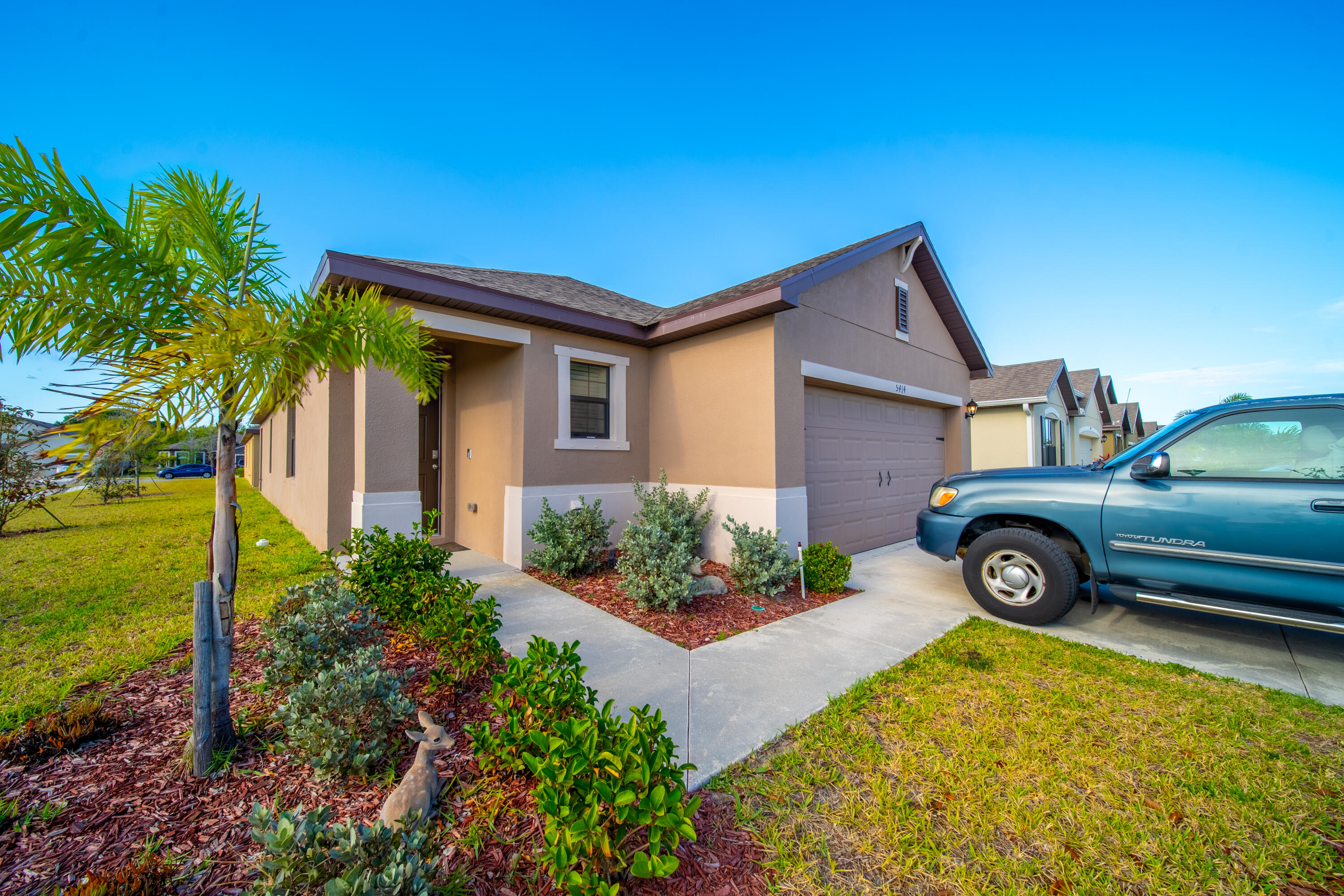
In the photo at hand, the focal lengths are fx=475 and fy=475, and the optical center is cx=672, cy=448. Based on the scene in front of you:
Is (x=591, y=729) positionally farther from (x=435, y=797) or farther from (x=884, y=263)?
(x=884, y=263)

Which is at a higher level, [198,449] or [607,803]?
[198,449]

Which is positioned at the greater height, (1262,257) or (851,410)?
(1262,257)

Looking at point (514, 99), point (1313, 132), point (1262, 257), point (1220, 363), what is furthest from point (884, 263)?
point (1220, 363)

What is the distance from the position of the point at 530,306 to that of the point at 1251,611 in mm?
7524

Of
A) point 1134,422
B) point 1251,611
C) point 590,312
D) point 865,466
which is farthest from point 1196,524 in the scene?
point 1134,422

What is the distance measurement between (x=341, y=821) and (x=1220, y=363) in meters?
34.0

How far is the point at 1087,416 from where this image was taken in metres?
20.6

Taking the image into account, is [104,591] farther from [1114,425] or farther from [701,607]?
[1114,425]

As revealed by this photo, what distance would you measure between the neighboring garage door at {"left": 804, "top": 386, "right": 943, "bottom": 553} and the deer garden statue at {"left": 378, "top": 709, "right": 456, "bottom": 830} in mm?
5676

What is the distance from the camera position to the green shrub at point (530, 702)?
212cm

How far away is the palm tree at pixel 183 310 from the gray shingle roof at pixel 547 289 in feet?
11.5

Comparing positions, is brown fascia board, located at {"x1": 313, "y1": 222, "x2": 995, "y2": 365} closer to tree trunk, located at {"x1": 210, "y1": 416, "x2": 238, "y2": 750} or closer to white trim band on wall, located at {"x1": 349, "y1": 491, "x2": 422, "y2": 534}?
white trim band on wall, located at {"x1": 349, "y1": 491, "x2": 422, "y2": 534}

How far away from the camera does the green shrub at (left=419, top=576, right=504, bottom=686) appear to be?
297 cm

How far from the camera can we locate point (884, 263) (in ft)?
27.3
